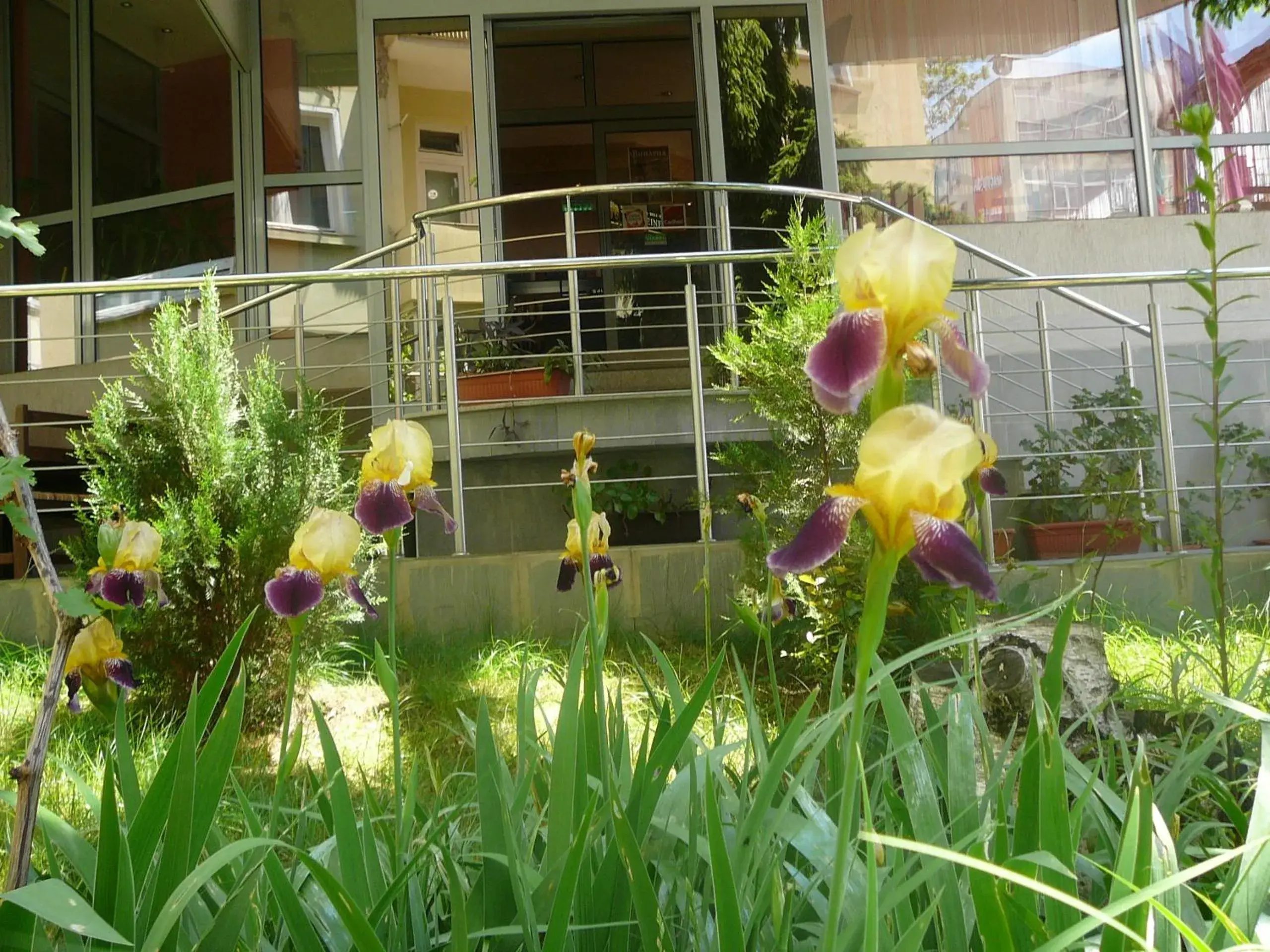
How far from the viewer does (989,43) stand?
862 cm

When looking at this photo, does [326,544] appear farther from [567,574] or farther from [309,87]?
[309,87]

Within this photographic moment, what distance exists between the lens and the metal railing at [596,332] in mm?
4363

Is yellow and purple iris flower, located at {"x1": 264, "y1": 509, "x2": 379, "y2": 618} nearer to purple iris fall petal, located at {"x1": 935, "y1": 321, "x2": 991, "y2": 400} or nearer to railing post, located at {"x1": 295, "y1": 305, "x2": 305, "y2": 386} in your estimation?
purple iris fall petal, located at {"x1": 935, "y1": 321, "x2": 991, "y2": 400}

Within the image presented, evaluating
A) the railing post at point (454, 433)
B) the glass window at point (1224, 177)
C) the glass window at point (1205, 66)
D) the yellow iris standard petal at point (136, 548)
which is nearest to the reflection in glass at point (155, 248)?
the railing post at point (454, 433)

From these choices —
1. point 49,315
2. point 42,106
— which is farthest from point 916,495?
point 42,106

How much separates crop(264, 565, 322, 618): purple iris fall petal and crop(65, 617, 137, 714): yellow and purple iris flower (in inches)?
→ 21.2

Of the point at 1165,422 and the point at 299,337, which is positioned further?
the point at 299,337

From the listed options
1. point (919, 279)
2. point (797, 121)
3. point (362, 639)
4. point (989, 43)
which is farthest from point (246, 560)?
point (989, 43)

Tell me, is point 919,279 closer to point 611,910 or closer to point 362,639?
point 611,910

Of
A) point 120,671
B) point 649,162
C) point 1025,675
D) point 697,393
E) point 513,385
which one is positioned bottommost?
point 1025,675

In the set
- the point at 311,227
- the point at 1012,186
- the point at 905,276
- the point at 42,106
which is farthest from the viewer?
the point at 42,106

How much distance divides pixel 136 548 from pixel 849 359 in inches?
52.4

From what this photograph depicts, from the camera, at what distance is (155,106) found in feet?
30.6

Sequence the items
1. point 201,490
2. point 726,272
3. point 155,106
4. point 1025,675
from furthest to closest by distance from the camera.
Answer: point 155,106
point 726,272
point 201,490
point 1025,675
